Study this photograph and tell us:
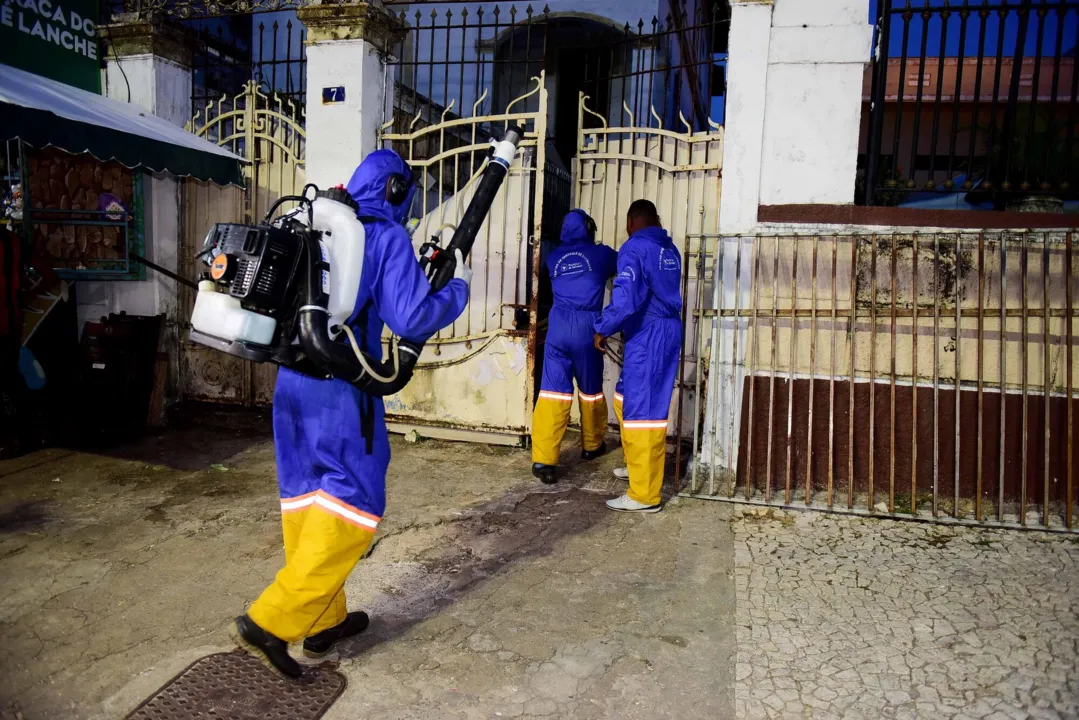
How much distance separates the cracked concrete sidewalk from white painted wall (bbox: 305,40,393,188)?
244 cm

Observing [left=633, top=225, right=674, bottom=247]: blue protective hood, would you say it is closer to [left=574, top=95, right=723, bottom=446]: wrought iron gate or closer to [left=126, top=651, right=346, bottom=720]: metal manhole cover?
[left=574, top=95, right=723, bottom=446]: wrought iron gate

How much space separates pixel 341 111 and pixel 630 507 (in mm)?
3816

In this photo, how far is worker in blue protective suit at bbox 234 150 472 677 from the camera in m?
2.77

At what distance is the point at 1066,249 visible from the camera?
4523 millimetres

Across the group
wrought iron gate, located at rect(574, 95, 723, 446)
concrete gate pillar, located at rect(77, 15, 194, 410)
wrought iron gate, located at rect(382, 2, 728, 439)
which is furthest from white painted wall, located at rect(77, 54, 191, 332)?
wrought iron gate, located at rect(574, 95, 723, 446)

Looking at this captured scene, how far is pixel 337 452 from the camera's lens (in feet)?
9.34

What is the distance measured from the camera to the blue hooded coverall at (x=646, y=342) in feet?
15.5

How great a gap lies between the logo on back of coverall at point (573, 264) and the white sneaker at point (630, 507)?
1.58 m

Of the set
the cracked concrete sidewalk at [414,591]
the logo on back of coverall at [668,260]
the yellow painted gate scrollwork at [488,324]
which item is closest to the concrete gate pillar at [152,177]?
the cracked concrete sidewalk at [414,591]

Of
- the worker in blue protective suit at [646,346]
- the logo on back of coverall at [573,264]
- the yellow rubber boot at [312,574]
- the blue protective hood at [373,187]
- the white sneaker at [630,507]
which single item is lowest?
the white sneaker at [630,507]

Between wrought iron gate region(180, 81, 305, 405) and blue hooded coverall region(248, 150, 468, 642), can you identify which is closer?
blue hooded coverall region(248, 150, 468, 642)

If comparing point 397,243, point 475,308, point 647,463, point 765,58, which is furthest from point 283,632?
point 765,58

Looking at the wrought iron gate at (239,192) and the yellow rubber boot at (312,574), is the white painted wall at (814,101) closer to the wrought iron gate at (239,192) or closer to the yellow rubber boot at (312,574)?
the yellow rubber boot at (312,574)

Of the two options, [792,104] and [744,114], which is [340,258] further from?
[792,104]
